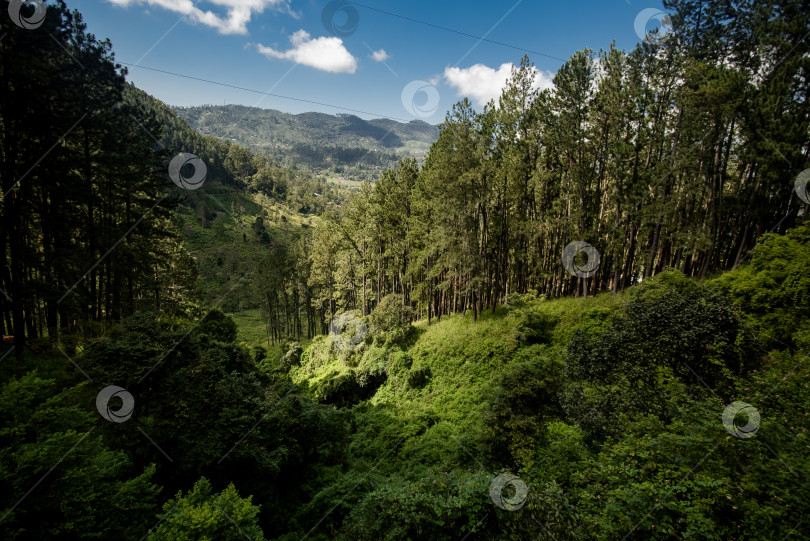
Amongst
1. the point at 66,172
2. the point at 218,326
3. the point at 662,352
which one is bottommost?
the point at 218,326

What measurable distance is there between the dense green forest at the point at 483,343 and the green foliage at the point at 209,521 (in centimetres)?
5

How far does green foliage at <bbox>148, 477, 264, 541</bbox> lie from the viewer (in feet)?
17.1

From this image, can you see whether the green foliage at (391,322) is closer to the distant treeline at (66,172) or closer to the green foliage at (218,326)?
the green foliage at (218,326)

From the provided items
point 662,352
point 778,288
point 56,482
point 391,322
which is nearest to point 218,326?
point 391,322

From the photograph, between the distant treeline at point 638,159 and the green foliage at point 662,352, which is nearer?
the green foliage at point 662,352

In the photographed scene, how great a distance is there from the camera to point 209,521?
17.2ft

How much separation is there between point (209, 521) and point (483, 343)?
1674 cm

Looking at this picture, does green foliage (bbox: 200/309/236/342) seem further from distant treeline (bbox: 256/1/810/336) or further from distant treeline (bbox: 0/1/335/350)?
distant treeline (bbox: 256/1/810/336)

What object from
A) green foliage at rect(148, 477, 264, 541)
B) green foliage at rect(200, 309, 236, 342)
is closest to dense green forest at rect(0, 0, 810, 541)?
green foliage at rect(148, 477, 264, 541)

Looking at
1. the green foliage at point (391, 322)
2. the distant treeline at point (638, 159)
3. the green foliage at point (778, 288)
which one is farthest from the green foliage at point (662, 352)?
the green foliage at point (391, 322)

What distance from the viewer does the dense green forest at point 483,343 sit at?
19.9 feet

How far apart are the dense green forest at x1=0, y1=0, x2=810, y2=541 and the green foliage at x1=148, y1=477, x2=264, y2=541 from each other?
50 mm

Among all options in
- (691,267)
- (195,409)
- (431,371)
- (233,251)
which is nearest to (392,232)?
(431,371)

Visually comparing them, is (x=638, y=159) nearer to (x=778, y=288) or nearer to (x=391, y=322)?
(x=778, y=288)
